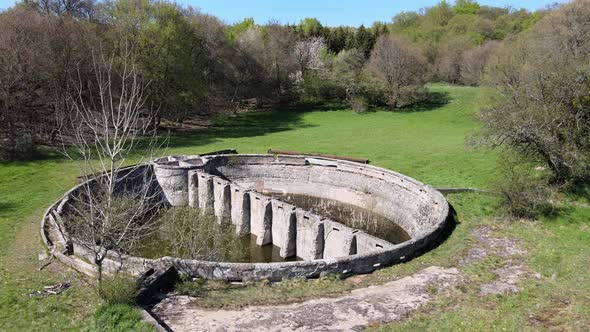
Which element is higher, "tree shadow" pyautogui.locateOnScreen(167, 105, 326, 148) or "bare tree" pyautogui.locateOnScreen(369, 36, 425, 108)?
"bare tree" pyautogui.locateOnScreen(369, 36, 425, 108)

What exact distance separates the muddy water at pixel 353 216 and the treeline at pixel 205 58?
10581mm

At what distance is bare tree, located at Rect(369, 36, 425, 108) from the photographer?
50.2 metres

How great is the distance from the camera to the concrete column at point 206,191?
77.9ft

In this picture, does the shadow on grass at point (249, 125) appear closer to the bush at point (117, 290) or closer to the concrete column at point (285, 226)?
the concrete column at point (285, 226)

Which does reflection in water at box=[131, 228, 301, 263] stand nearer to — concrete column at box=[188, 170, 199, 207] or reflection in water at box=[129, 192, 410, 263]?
reflection in water at box=[129, 192, 410, 263]

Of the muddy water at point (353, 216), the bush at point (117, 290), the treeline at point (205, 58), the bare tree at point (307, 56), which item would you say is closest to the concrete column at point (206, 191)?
the muddy water at point (353, 216)

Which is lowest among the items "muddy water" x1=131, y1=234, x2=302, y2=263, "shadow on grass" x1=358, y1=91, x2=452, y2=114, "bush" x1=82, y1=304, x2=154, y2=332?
"muddy water" x1=131, y1=234, x2=302, y2=263

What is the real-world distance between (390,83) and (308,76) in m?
10.2

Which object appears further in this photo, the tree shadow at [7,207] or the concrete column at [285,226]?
the concrete column at [285,226]

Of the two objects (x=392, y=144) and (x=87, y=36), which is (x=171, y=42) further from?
(x=392, y=144)

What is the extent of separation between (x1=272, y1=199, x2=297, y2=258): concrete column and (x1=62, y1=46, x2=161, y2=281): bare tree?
550cm

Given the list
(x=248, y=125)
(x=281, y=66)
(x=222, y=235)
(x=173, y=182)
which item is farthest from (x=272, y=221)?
(x=281, y=66)

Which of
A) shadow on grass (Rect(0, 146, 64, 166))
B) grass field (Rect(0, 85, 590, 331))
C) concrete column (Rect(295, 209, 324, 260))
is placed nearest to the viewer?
grass field (Rect(0, 85, 590, 331))

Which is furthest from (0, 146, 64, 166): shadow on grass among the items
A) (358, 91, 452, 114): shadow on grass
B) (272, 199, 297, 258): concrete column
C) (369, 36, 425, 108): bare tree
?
(369, 36, 425, 108): bare tree
